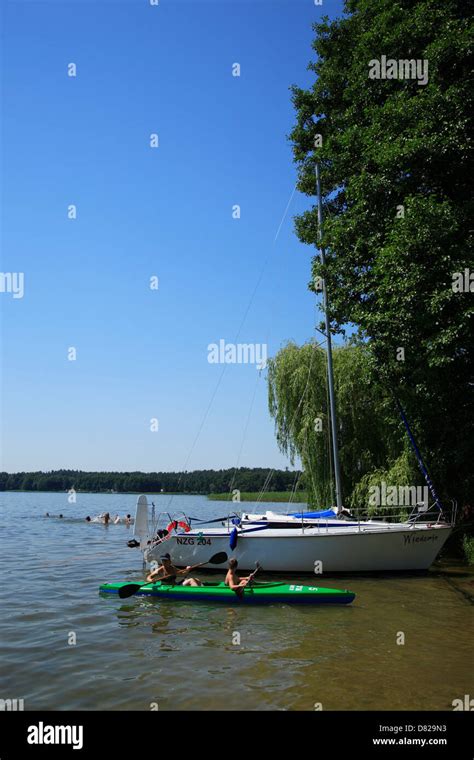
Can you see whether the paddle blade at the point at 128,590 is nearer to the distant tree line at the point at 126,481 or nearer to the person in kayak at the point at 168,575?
the person in kayak at the point at 168,575

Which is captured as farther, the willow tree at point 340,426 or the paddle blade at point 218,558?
the willow tree at point 340,426

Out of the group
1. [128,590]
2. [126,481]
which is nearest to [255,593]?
[128,590]

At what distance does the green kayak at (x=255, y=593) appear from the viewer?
42.6 feet

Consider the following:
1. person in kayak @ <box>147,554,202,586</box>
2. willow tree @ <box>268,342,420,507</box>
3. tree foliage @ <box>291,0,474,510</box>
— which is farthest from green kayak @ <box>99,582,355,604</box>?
willow tree @ <box>268,342,420,507</box>

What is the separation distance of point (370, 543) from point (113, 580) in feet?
26.6

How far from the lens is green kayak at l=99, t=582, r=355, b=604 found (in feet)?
42.6

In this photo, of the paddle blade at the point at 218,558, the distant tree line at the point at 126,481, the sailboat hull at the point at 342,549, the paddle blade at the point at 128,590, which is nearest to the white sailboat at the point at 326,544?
the sailboat hull at the point at 342,549

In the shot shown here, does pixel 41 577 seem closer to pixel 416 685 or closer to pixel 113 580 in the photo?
pixel 113 580

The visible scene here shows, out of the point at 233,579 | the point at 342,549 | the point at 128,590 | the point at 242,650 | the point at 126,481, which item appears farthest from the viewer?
the point at 126,481

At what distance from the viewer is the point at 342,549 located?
51.8ft

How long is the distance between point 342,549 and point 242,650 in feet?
21.4

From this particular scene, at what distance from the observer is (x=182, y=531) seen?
58.4ft

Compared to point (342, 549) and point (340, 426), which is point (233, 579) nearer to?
point (342, 549)

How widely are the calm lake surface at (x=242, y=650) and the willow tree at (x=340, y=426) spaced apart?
522 cm
